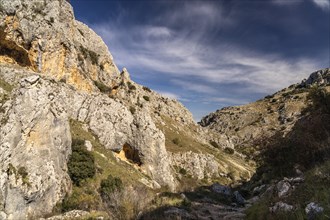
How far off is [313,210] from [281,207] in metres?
2.25

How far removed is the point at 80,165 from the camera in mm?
36594

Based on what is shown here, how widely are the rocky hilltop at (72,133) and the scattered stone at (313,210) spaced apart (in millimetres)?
13596

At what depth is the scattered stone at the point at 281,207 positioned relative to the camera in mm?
12883

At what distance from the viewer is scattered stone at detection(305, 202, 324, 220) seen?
11.1 meters

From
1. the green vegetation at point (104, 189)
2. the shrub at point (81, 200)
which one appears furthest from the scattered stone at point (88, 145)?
the shrub at point (81, 200)

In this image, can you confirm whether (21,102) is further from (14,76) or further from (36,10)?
(36,10)

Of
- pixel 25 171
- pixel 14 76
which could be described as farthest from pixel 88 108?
pixel 25 171

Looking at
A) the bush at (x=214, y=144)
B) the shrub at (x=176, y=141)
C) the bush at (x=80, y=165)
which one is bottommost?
the bush at (x=80, y=165)

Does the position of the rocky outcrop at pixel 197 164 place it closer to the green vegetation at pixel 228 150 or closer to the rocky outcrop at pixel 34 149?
the green vegetation at pixel 228 150

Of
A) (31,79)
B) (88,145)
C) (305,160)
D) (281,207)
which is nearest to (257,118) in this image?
(88,145)

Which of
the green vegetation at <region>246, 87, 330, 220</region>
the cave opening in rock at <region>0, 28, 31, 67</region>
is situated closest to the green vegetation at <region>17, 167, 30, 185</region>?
the green vegetation at <region>246, 87, 330, 220</region>

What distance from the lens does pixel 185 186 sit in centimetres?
6062

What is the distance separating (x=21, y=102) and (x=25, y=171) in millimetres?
7471

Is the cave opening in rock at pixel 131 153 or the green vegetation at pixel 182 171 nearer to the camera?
the cave opening in rock at pixel 131 153
